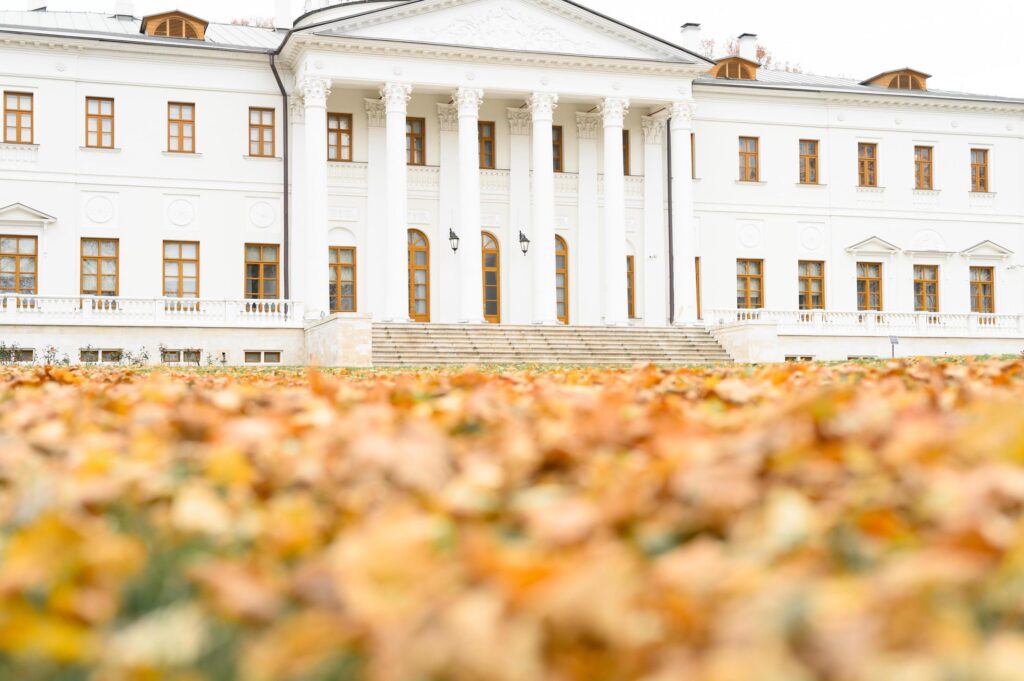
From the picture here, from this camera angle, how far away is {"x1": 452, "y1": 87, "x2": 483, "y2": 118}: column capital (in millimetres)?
34719

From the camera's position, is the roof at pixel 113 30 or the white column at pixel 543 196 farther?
the white column at pixel 543 196

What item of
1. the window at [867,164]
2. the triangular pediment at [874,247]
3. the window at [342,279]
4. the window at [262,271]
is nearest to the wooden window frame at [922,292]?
the triangular pediment at [874,247]

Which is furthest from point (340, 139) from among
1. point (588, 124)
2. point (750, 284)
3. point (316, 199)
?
point (750, 284)

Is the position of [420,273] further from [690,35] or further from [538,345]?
[690,35]

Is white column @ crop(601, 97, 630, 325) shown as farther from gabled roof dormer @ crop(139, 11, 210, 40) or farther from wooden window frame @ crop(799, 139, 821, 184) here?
gabled roof dormer @ crop(139, 11, 210, 40)

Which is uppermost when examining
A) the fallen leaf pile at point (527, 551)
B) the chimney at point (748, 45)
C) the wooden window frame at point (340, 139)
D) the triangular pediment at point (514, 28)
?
the chimney at point (748, 45)

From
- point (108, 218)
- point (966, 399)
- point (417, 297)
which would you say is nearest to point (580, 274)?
point (417, 297)

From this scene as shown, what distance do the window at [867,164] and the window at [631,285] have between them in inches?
392

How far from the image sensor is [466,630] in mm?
1452

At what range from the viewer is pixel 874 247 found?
41.2 metres

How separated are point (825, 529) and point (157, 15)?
37765mm

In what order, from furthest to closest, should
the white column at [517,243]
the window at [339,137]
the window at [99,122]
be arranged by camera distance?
the white column at [517,243]
the window at [339,137]
the window at [99,122]

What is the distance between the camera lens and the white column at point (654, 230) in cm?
3838

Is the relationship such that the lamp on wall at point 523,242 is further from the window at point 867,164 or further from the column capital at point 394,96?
the window at point 867,164
